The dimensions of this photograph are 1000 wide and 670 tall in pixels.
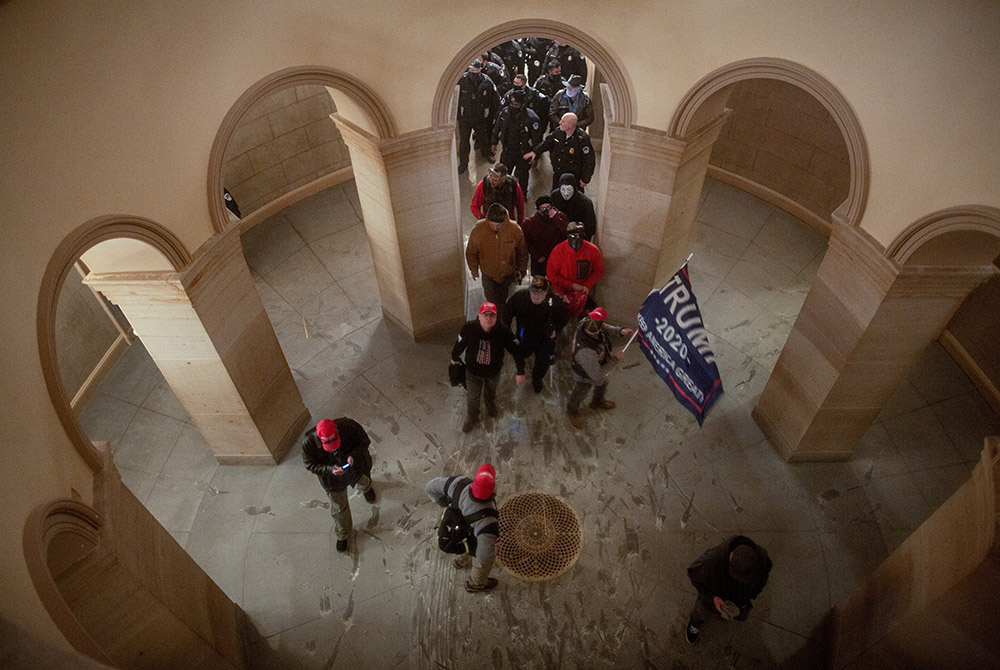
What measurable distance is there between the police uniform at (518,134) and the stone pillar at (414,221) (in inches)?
120

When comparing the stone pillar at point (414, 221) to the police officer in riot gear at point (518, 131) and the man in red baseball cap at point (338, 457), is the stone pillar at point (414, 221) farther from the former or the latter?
the police officer in riot gear at point (518, 131)

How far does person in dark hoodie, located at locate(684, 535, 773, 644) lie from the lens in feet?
15.5

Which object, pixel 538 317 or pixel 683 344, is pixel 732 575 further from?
pixel 538 317

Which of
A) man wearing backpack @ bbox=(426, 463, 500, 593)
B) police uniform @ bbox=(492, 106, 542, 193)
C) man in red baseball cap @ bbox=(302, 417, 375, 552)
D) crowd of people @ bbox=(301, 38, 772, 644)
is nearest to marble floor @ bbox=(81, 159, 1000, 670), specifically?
crowd of people @ bbox=(301, 38, 772, 644)

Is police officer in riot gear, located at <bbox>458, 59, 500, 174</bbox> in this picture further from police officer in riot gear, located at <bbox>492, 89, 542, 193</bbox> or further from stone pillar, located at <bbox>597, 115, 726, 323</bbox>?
stone pillar, located at <bbox>597, 115, 726, 323</bbox>

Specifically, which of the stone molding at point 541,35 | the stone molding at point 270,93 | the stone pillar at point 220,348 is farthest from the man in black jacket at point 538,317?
the stone pillar at point 220,348

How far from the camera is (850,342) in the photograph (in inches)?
228

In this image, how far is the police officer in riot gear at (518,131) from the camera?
1012 centimetres

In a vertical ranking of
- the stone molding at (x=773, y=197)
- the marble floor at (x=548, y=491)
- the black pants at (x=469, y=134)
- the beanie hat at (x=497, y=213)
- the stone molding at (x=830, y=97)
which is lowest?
the marble floor at (x=548, y=491)

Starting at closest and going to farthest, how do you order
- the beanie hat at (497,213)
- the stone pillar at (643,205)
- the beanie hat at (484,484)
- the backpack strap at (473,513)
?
the beanie hat at (484,484) < the backpack strap at (473,513) < the stone pillar at (643,205) < the beanie hat at (497,213)

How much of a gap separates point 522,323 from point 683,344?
7.36 ft

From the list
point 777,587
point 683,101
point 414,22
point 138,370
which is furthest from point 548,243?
point 138,370

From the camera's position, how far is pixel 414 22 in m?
6.07

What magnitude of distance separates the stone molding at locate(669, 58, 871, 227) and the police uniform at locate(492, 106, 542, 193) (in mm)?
4449
